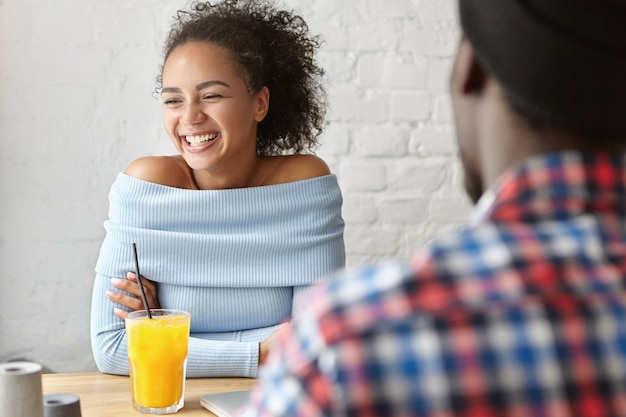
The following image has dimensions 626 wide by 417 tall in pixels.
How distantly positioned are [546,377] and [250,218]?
1.33 meters

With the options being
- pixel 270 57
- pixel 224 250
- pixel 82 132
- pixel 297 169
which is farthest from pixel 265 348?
pixel 82 132

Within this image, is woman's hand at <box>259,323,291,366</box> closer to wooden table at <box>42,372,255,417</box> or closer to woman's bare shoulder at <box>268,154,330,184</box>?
wooden table at <box>42,372,255,417</box>

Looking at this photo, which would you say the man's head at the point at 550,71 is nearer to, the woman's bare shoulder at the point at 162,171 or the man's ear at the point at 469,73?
the man's ear at the point at 469,73

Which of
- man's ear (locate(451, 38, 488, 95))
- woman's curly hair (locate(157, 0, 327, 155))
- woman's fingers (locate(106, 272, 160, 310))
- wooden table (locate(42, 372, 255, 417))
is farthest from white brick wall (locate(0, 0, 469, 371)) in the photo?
man's ear (locate(451, 38, 488, 95))

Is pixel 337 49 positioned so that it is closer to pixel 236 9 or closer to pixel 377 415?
pixel 236 9

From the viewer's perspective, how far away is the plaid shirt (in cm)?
44

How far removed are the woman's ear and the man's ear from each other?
1299 mm

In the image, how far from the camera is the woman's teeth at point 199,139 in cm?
174

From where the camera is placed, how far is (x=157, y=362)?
3.97 feet

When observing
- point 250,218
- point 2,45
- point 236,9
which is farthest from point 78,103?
point 250,218

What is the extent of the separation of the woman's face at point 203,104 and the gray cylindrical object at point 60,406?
0.81 meters

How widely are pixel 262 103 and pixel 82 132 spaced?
1.90 feet

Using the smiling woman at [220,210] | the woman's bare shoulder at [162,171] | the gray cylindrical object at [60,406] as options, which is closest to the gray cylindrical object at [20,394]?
the gray cylindrical object at [60,406]

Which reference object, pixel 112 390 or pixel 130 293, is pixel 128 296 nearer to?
pixel 130 293
